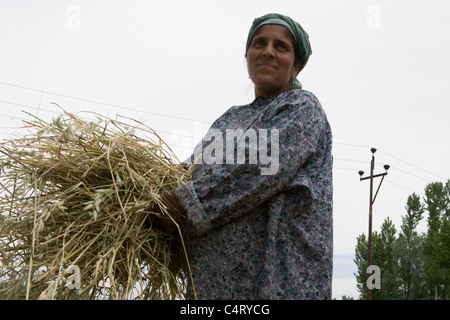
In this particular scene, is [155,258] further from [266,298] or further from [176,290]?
[266,298]

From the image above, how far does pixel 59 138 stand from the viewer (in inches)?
72.5

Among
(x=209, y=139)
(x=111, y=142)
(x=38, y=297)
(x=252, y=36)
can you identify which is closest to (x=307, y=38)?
(x=252, y=36)

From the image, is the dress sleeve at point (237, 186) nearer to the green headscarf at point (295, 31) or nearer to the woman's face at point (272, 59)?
the woman's face at point (272, 59)

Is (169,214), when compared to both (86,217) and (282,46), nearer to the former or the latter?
(86,217)

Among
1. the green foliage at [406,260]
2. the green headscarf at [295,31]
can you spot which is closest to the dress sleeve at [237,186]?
the green headscarf at [295,31]

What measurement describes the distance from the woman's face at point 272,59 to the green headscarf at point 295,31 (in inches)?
0.8

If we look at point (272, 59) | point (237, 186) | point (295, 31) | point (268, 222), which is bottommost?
point (268, 222)

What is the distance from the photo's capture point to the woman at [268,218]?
5.55 feet

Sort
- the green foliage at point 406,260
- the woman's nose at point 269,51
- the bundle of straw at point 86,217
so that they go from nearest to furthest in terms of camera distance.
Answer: the bundle of straw at point 86,217, the woman's nose at point 269,51, the green foliage at point 406,260

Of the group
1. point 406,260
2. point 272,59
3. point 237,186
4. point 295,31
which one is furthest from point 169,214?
point 406,260

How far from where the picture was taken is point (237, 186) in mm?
1689

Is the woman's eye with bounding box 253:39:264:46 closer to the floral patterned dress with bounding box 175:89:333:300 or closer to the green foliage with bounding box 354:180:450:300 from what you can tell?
the floral patterned dress with bounding box 175:89:333:300

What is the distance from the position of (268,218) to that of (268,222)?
0.02 metres
